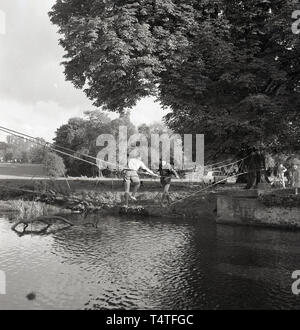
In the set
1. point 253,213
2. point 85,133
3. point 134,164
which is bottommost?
point 253,213

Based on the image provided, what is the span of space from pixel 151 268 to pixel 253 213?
35.6 feet

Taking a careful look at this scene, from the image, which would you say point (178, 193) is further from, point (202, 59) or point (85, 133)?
point (85, 133)

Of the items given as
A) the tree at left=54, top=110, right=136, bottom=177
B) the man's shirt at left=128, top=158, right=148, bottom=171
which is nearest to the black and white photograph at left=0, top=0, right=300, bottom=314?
the man's shirt at left=128, top=158, right=148, bottom=171

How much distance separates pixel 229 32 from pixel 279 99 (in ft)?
18.2

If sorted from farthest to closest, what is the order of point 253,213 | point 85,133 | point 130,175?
point 85,133 → point 253,213 → point 130,175

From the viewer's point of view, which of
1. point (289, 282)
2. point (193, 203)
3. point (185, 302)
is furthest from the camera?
point (193, 203)

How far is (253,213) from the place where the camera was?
2500 centimetres

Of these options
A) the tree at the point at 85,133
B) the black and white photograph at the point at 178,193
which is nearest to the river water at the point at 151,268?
the black and white photograph at the point at 178,193

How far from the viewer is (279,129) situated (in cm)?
2652

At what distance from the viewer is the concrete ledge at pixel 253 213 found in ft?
78.6

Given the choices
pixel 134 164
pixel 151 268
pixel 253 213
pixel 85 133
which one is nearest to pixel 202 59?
pixel 253 213

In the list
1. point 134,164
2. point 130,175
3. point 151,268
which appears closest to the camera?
point 151,268
